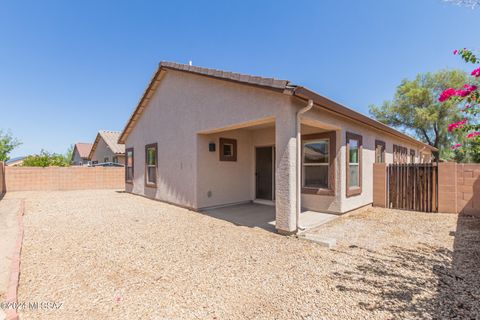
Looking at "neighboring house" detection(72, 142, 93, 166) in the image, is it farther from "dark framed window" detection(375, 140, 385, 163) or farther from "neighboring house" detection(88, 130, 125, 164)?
"dark framed window" detection(375, 140, 385, 163)

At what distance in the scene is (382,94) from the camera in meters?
24.9

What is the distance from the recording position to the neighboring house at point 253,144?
518 cm

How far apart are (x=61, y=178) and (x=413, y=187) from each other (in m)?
20.0

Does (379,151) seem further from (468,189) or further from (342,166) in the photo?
(342,166)

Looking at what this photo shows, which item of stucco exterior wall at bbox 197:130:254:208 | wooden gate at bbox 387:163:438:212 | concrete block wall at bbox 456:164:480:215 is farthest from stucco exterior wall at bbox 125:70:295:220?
concrete block wall at bbox 456:164:480:215

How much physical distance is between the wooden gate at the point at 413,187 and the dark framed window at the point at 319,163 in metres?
3.16

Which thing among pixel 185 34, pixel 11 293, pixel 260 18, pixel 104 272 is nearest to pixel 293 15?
pixel 260 18

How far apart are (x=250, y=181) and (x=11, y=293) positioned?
294 inches

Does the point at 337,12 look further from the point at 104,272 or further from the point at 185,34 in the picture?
the point at 104,272

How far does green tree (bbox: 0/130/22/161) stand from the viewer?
22.9 metres

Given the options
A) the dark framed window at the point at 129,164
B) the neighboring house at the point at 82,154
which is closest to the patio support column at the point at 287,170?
the dark framed window at the point at 129,164

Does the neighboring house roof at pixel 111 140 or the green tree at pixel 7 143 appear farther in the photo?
the green tree at pixel 7 143

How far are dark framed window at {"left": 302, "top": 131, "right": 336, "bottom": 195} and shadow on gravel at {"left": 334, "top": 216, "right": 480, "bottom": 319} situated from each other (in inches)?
114

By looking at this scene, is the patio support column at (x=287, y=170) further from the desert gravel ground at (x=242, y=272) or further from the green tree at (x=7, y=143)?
the green tree at (x=7, y=143)
